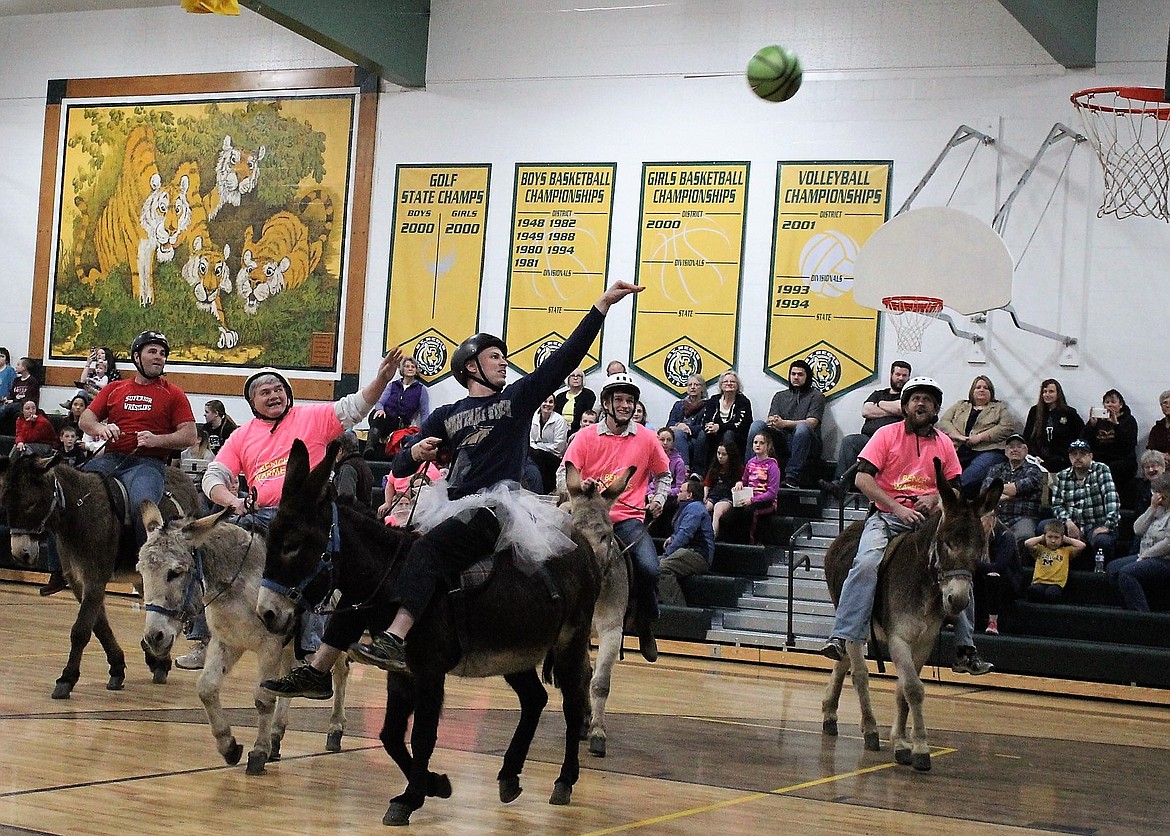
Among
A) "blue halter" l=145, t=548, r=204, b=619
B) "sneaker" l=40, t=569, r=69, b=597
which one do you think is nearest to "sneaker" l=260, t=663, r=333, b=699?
"blue halter" l=145, t=548, r=204, b=619

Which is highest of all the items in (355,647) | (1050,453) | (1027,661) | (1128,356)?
(1128,356)

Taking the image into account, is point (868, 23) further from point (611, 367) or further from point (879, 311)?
point (611, 367)

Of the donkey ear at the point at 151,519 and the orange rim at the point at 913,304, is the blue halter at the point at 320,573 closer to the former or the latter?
the donkey ear at the point at 151,519

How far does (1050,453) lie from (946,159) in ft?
15.1

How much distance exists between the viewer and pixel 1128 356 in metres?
18.0

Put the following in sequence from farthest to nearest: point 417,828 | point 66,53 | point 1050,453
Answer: point 66,53 → point 1050,453 → point 417,828

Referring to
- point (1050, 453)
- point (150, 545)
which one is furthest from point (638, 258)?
point (150, 545)

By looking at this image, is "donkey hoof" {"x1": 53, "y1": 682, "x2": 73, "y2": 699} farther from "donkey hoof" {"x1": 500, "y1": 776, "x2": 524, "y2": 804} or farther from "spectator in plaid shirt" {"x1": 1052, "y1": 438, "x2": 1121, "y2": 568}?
"spectator in plaid shirt" {"x1": 1052, "y1": 438, "x2": 1121, "y2": 568}

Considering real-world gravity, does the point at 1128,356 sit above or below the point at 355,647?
above

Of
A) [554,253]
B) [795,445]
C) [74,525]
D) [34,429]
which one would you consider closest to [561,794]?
[74,525]

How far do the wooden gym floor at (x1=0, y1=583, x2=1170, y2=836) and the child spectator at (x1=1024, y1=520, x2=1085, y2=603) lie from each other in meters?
2.19

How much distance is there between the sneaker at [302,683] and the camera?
6352 mm

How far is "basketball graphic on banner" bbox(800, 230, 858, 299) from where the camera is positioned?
1950cm

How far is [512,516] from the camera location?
676 cm
